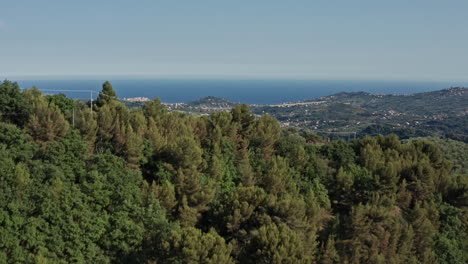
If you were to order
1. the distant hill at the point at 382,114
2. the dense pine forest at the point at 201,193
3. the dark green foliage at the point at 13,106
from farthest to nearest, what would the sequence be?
the distant hill at the point at 382,114, the dark green foliage at the point at 13,106, the dense pine forest at the point at 201,193

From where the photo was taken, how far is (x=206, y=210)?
74.1ft

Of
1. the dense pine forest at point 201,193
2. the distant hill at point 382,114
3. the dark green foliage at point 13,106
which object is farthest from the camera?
the distant hill at point 382,114

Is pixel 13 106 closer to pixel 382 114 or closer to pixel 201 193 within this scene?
pixel 201 193

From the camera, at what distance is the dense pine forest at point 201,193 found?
57.1 feet

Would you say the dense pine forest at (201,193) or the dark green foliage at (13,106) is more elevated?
the dark green foliage at (13,106)

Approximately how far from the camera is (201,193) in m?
22.8

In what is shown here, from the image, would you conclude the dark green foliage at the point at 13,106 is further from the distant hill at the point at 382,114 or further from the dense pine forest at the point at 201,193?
the distant hill at the point at 382,114

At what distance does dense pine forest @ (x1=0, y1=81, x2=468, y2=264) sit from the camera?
57.1 ft

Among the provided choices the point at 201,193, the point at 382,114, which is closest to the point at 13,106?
the point at 201,193

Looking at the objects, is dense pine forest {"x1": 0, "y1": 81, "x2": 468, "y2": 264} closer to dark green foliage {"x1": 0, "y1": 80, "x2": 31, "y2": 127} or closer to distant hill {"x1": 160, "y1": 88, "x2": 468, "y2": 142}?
dark green foliage {"x1": 0, "y1": 80, "x2": 31, "y2": 127}

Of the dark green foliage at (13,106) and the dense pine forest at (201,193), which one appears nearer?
the dense pine forest at (201,193)

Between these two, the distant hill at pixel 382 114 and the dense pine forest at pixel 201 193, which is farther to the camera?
the distant hill at pixel 382 114

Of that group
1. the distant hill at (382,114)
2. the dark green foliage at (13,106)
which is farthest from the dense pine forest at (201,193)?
the distant hill at (382,114)

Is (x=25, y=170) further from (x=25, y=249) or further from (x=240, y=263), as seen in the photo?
(x=240, y=263)
